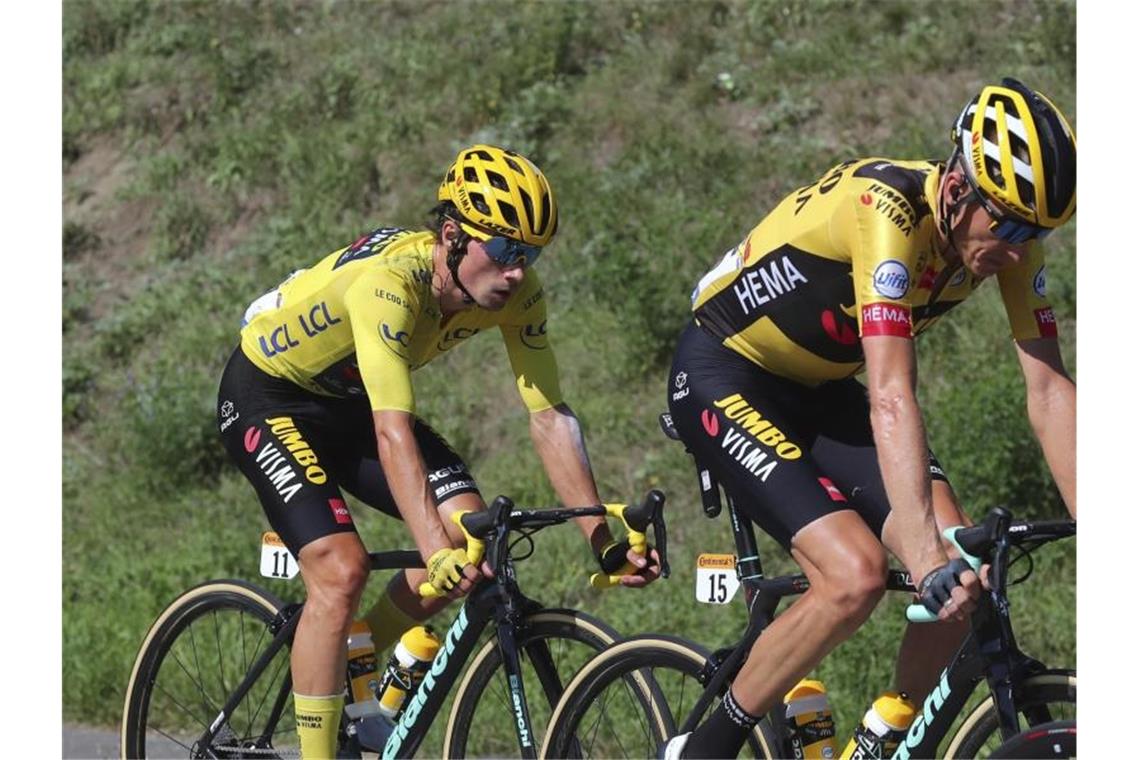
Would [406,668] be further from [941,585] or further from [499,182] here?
[941,585]

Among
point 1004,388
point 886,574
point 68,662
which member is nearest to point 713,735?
point 886,574

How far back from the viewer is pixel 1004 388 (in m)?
9.22

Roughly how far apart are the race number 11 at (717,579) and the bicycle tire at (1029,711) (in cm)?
91

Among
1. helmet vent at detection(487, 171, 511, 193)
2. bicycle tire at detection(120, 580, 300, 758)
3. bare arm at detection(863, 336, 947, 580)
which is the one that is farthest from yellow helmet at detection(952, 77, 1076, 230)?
bicycle tire at detection(120, 580, 300, 758)

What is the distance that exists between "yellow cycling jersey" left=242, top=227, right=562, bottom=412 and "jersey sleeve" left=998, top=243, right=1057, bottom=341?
1.54 meters

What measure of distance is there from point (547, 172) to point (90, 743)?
5610mm

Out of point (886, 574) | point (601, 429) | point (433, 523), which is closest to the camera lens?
point (886, 574)

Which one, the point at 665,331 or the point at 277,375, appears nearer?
the point at 277,375

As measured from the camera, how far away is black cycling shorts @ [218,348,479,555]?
19.1 ft

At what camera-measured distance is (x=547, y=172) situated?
12453 mm

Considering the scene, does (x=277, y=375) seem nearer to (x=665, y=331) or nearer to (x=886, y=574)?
Answer: (x=886, y=574)

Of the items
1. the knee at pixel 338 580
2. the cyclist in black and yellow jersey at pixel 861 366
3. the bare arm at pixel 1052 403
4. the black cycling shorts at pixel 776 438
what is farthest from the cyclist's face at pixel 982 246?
the knee at pixel 338 580

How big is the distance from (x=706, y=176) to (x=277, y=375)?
6341 mm

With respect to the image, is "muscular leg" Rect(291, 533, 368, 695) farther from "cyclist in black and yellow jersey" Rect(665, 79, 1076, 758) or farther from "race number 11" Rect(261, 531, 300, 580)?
"cyclist in black and yellow jersey" Rect(665, 79, 1076, 758)
